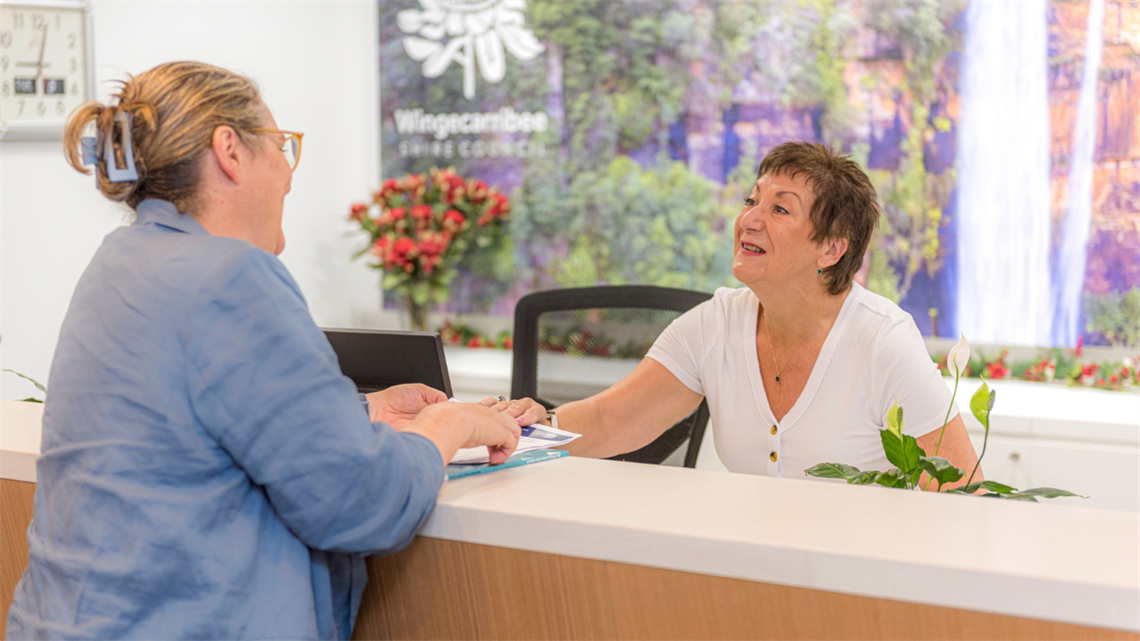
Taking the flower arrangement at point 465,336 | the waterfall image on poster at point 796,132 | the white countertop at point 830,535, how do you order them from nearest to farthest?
the white countertop at point 830,535 < the waterfall image on poster at point 796,132 < the flower arrangement at point 465,336

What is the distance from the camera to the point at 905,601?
2.72 ft

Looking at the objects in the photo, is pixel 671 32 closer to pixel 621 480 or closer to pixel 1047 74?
pixel 1047 74

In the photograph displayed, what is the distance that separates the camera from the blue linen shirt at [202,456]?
871mm

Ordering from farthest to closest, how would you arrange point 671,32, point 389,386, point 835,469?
point 671,32 < point 389,386 < point 835,469

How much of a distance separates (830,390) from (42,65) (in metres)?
2.47

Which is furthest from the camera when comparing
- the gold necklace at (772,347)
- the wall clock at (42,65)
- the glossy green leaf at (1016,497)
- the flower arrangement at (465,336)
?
the flower arrangement at (465,336)

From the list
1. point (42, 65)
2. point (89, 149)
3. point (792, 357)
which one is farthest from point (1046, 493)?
point (42, 65)

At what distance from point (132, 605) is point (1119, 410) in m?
2.89

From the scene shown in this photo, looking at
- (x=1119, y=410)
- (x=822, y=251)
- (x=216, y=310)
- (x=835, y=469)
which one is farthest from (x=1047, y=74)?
(x=216, y=310)

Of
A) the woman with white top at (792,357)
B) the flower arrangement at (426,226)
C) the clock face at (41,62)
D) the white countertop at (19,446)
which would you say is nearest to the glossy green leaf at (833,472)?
the woman with white top at (792,357)

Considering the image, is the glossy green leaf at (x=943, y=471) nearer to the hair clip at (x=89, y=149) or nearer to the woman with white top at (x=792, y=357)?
the woman with white top at (x=792, y=357)

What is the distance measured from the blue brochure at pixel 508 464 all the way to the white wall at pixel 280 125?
140 cm

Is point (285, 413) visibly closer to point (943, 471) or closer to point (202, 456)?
point (202, 456)

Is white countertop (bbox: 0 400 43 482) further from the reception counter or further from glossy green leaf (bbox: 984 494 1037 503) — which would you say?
glossy green leaf (bbox: 984 494 1037 503)
